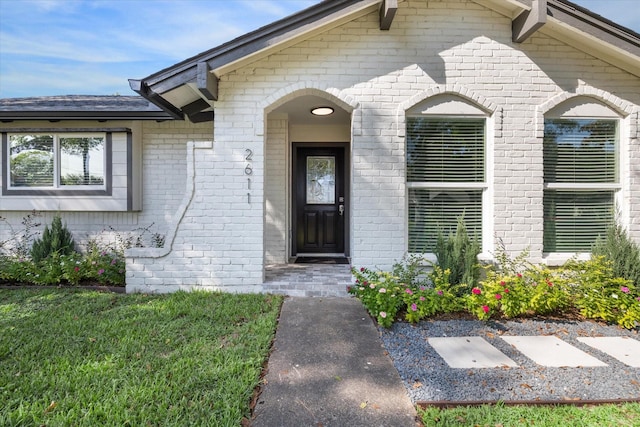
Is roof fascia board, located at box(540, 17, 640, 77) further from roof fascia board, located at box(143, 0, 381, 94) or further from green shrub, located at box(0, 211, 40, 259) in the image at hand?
green shrub, located at box(0, 211, 40, 259)

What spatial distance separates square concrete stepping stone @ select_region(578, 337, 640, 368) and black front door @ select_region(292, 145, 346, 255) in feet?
13.2

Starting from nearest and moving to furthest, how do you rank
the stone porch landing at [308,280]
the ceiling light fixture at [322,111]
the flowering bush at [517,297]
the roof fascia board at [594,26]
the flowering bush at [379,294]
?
the flowering bush at [379,294]
the flowering bush at [517,297]
the roof fascia board at [594,26]
the stone porch landing at [308,280]
the ceiling light fixture at [322,111]

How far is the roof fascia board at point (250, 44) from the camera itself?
3523mm

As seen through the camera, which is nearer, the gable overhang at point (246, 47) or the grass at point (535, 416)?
the grass at point (535, 416)

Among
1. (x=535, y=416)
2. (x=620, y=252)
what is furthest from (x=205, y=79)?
(x=620, y=252)

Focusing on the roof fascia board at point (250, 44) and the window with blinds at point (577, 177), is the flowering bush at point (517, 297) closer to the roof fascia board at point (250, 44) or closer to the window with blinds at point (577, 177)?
the window with blinds at point (577, 177)

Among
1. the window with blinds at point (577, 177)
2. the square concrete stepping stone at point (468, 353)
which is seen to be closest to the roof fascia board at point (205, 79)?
the square concrete stepping stone at point (468, 353)

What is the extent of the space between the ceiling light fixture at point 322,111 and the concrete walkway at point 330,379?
3.38 metres

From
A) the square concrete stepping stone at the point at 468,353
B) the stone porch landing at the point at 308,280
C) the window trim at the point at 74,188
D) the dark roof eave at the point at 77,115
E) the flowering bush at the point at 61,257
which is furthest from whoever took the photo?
the window trim at the point at 74,188

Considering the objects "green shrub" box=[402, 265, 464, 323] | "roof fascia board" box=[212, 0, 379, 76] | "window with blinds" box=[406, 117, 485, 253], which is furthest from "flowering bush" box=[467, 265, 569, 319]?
"roof fascia board" box=[212, 0, 379, 76]

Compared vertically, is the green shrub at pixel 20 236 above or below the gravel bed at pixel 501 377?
above

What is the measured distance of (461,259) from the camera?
3.58m

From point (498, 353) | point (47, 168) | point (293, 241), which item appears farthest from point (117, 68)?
point (498, 353)

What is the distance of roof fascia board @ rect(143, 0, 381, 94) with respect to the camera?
11.6ft
